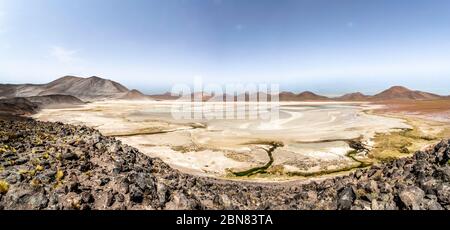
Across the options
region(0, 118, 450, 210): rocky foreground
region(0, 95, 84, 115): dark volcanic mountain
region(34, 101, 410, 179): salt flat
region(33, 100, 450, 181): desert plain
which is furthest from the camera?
region(0, 95, 84, 115): dark volcanic mountain

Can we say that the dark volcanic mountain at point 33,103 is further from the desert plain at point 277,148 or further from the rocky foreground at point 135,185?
the rocky foreground at point 135,185

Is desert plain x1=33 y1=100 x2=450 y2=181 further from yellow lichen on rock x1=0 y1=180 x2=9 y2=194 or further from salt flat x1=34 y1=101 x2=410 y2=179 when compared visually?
yellow lichen on rock x1=0 y1=180 x2=9 y2=194

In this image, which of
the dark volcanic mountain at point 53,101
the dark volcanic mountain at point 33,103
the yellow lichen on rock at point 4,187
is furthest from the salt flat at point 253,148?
the dark volcanic mountain at point 53,101

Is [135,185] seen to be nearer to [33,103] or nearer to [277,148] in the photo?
[277,148]

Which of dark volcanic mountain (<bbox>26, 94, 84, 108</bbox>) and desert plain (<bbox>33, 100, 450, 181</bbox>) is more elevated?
dark volcanic mountain (<bbox>26, 94, 84, 108</bbox>)

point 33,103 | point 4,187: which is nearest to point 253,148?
point 4,187

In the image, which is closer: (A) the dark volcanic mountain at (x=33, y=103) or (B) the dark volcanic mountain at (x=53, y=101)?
(A) the dark volcanic mountain at (x=33, y=103)

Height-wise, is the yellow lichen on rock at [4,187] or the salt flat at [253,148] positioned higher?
the yellow lichen on rock at [4,187]

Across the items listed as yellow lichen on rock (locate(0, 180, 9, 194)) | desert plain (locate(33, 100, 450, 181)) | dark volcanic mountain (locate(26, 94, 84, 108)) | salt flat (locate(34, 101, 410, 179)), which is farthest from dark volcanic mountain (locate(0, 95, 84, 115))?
yellow lichen on rock (locate(0, 180, 9, 194))
